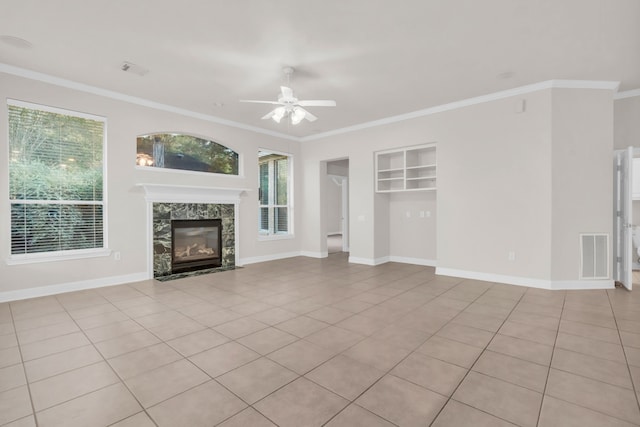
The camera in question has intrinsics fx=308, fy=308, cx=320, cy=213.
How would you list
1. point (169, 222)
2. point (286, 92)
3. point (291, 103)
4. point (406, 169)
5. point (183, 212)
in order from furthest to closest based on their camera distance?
point (406, 169) → point (183, 212) → point (169, 222) → point (291, 103) → point (286, 92)

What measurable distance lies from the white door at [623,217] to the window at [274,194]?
6.05 meters

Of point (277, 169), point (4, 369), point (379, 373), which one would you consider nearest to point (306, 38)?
point (379, 373)

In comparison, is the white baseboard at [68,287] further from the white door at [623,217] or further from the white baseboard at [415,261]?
the white door at [623,217]

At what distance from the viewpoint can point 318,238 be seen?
7.57 meters

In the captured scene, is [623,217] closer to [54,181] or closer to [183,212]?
[183,212]

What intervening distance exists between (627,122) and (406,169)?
3.43 m

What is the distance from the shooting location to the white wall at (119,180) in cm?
401

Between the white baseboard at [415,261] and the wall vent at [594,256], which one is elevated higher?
the wall vent at [594,256]

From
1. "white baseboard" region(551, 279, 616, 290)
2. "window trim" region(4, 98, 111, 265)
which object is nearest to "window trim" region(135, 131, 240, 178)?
"window trim" region(4, 98, 111, 265)

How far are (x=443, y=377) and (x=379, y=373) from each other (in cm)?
45

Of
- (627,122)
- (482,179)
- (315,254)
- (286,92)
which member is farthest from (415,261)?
(286,92)

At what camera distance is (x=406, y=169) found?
6125mm

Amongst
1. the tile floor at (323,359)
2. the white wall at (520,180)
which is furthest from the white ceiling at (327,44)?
the tile floor at (323,359)

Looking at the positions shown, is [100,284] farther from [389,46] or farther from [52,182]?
[389,46]
